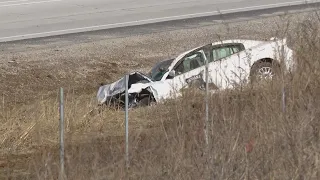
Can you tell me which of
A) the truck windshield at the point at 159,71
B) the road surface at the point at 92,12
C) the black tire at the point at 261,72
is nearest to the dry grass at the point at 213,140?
the black tire at the point at 261,72

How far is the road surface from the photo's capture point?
30453 mm

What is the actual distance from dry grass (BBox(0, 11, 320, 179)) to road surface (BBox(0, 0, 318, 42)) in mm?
12855

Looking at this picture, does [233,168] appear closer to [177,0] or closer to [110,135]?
[110,135]

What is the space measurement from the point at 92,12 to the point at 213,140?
22.0 meters

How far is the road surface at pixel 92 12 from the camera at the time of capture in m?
30.5

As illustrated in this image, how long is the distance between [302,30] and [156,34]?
533 inches

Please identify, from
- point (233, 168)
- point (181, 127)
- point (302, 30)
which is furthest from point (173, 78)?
point (233, 168)

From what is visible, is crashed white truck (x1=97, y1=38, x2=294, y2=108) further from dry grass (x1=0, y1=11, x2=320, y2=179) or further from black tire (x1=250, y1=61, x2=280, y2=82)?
dry grass (x1=0, y1=11, x2=320, y2=179)

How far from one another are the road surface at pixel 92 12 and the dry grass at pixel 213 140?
12.9 m

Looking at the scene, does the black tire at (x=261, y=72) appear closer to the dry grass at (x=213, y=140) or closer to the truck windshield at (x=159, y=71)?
the dry grass at (x=213, y=140)

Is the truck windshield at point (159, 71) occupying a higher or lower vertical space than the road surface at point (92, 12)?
lower

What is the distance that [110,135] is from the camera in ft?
54.3

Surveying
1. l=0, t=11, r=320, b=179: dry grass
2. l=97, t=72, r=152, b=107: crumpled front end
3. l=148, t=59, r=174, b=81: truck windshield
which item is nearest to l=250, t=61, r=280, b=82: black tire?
l=0, t=11, r=320, b=179: dry grass

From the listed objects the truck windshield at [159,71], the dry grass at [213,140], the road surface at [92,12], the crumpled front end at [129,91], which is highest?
the road surface at [92,12]
